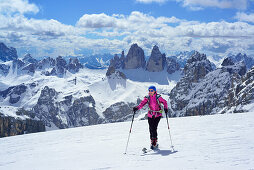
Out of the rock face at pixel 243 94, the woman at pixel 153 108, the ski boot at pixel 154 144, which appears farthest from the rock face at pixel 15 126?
the woman at pixel 153 108

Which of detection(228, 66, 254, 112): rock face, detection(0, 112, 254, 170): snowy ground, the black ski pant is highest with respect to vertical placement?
the black ski pant

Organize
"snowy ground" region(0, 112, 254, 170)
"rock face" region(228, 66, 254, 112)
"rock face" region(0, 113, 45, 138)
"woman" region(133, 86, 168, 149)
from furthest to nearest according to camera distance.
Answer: "rock face" region(0, 113, 45, 138) → "rock face" region(228, 66, 254, 112) → "woman" region(133, 86, 168, 149) → "snowy ground" region(0, 112, 254, 170)

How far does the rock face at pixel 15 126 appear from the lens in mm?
148250

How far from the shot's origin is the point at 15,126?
155 m

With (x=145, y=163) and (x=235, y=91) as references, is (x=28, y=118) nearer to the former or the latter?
(x=235, y=91)

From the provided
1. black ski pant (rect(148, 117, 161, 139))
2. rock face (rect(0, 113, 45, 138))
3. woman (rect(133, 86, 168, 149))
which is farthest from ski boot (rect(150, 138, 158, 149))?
rock face (rect(0, 113, 45, 138))

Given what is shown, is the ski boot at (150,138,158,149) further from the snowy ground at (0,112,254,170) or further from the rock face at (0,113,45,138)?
the rock face at (0,113,45,138)

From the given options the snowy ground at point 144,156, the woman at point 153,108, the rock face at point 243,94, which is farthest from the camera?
the rock face at point 243,94

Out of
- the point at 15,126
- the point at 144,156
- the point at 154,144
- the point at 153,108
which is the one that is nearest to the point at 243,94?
the point at 154,144

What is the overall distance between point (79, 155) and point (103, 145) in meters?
2.15

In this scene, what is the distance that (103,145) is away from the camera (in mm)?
12906

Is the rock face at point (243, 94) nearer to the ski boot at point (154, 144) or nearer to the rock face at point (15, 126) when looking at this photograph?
the ski boot at point (154, 144)

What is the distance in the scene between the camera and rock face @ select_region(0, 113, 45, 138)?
148250 mm

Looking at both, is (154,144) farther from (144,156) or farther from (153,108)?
(153,108)
